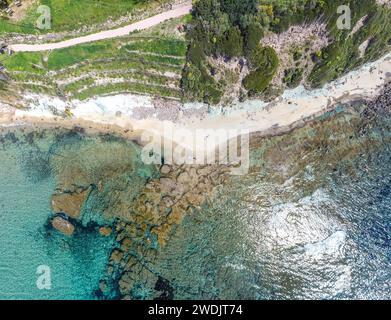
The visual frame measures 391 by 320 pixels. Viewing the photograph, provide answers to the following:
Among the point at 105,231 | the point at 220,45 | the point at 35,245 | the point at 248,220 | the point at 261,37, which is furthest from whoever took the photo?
the point at 248,220

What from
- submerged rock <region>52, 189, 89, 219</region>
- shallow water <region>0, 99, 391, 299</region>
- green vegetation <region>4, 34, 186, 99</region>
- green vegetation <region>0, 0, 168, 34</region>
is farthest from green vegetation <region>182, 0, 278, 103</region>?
submerged rock <region>52, 189, 89, 219</region>

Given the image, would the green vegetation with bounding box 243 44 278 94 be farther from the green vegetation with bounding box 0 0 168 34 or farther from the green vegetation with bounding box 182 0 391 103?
the green vegetation with bounding box 0 0 168 34

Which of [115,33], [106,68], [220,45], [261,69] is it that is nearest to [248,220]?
[261,69]

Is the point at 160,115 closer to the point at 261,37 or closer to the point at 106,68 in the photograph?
the point at 106,68

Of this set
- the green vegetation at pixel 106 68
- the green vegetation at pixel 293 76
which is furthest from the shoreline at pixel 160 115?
the green vegetation at pixel 106 68

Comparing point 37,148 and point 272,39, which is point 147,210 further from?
point 272,39

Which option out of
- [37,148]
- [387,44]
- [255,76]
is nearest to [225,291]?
[255,76]
